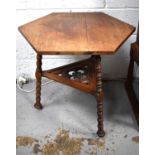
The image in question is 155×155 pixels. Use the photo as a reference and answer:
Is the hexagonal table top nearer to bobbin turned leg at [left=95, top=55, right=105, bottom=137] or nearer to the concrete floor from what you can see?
bobbin turned leg at [left=95, top=55, right=105, bottom=137]

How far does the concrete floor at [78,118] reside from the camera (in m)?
1.26

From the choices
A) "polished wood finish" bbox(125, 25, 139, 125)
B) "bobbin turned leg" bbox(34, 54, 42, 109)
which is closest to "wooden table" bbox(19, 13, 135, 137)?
"bobbin turned leg" bbox(34, 54, 42, 109)

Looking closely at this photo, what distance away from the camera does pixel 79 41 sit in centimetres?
112

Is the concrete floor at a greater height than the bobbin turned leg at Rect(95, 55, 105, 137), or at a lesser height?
lesser

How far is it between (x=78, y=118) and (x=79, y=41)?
0.51 meters

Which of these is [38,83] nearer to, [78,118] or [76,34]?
[78,118]

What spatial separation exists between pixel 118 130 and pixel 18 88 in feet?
2.45

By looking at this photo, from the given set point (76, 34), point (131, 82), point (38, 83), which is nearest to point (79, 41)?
point (76, 34)

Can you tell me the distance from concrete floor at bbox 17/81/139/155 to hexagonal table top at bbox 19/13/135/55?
49 cm

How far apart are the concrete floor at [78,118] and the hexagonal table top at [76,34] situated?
49cm

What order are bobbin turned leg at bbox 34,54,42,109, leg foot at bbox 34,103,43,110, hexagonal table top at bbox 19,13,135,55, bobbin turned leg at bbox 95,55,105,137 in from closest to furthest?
hexagonal table top at bbox 19,13,135,55 → bobbin turned leg at bbox 95,55,105,137 → bobbin turned leg at bbox 34,54,42,109 → leg foot at bbox 34,103,43,110

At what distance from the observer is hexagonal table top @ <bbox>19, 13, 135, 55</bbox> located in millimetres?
1062

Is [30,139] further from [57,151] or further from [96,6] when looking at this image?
[96,6]

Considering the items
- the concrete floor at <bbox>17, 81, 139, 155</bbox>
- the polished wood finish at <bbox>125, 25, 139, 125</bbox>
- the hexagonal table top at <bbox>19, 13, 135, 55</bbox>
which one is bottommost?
the concrete floor at <bbox>17, 81, 139, 155</bbox>
